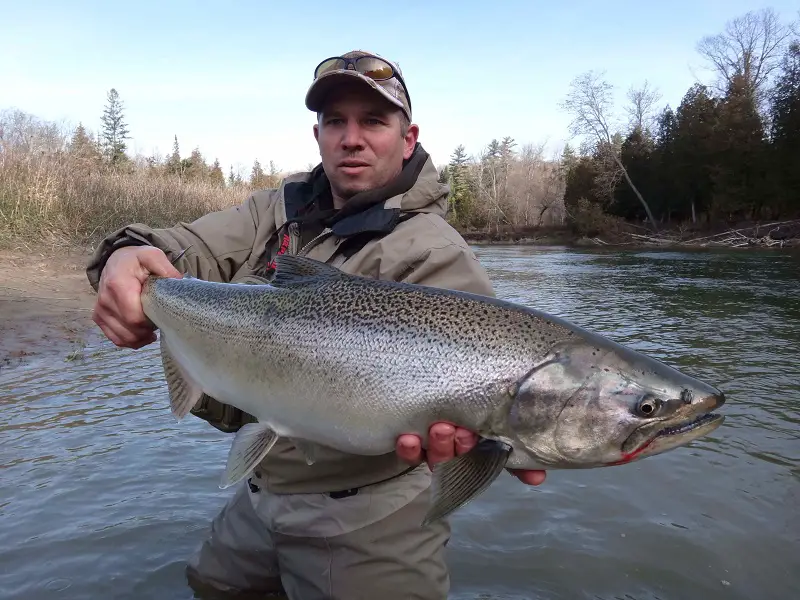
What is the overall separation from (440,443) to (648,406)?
0.71 m

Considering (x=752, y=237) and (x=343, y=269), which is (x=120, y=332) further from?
(x=752, y=237)

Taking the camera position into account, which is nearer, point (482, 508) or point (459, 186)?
point (482, 508)

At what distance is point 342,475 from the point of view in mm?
2707

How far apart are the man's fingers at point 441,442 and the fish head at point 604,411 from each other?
0.71ft

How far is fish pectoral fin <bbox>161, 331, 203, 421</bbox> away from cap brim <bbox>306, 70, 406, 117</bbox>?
1389 millimetres

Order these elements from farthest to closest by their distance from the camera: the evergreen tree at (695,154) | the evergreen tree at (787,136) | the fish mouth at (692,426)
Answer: the evergreen tree at (695,154) → the evergreen tree at (787,136) → the fish mouth at (692,426)

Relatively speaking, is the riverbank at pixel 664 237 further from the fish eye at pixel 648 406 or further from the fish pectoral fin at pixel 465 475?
the fish pectoral fin at pixel 465 475

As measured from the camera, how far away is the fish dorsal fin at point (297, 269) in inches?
104

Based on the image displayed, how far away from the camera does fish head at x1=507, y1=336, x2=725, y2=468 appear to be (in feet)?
6.88

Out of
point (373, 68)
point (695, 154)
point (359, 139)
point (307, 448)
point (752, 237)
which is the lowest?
point (752, 237)

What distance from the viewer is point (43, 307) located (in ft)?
33.9

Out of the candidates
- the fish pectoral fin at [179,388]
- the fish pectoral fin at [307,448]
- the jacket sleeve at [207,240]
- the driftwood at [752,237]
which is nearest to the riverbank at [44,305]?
the jacket sleeve at [207,240]

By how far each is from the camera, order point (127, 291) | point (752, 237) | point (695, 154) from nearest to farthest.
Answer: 1. point (127, 291)
2. point (752, 237)
3. point (695, 154)

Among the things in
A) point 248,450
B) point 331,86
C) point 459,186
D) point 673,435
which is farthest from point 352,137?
point 459,186
